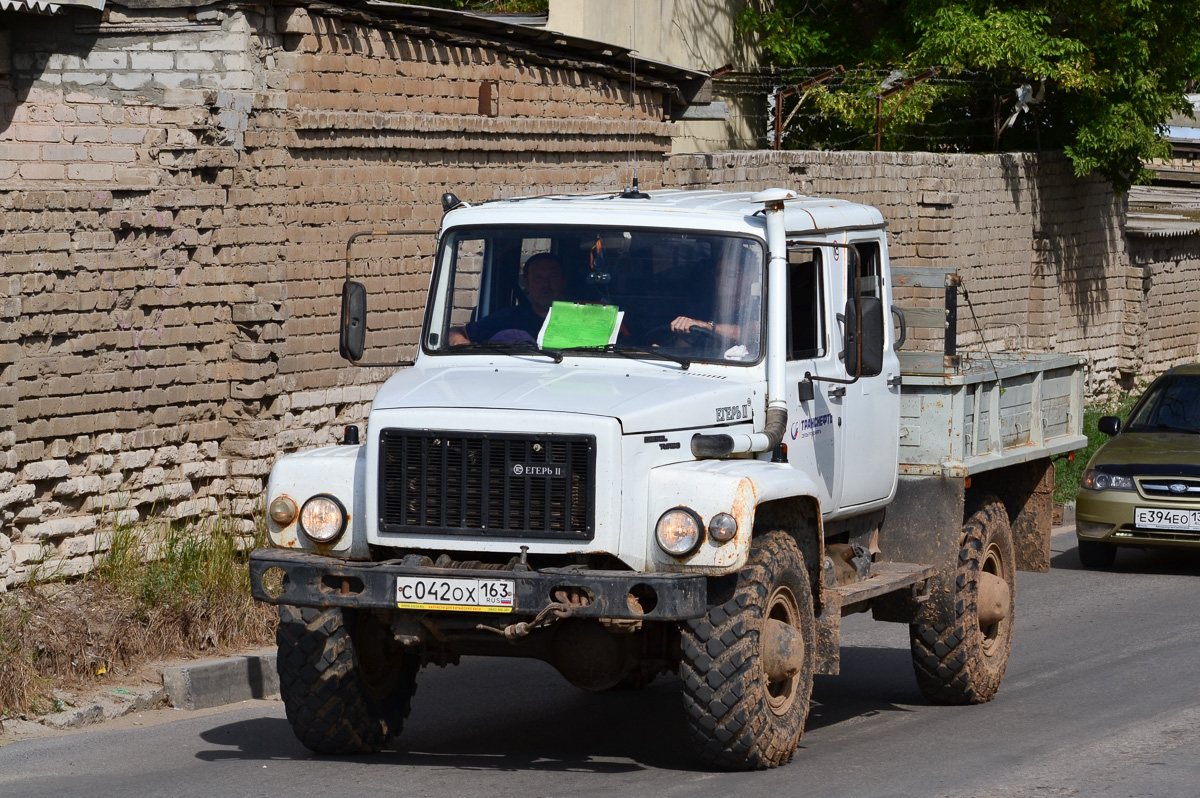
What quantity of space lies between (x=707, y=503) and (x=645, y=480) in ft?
0.85

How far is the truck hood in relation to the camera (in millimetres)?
6844

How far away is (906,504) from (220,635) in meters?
3.68

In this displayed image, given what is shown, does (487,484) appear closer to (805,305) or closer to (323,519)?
(323,519)

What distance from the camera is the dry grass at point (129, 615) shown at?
8523mm

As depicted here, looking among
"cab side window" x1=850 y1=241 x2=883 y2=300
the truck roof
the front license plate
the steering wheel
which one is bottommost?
the front license plate

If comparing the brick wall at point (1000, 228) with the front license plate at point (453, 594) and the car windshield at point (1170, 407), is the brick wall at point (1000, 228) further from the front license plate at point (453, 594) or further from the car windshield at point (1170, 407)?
the front license plate at point (453, 594)

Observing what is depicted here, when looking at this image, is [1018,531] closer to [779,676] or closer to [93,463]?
[779,676]

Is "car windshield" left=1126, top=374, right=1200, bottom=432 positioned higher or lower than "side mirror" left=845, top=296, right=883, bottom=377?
lower

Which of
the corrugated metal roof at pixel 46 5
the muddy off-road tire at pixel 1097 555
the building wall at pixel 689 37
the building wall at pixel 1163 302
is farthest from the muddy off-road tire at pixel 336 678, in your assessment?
the building wall at pixel 1163 302

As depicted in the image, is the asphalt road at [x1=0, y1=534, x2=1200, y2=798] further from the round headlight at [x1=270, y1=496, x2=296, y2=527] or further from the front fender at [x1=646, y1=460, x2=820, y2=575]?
the round headlight at [x1=270, y1=496, x2=296, y2=527]

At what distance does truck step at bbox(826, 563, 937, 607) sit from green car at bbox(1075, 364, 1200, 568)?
5.36 metres

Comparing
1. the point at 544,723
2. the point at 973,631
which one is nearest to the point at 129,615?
the point at 544,723

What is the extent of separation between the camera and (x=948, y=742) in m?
8.16

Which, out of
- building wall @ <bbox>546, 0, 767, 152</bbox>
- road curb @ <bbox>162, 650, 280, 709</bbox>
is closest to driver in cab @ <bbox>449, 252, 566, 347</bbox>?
road curb @ <bbox>162, 650, 280, 709</bbox>
